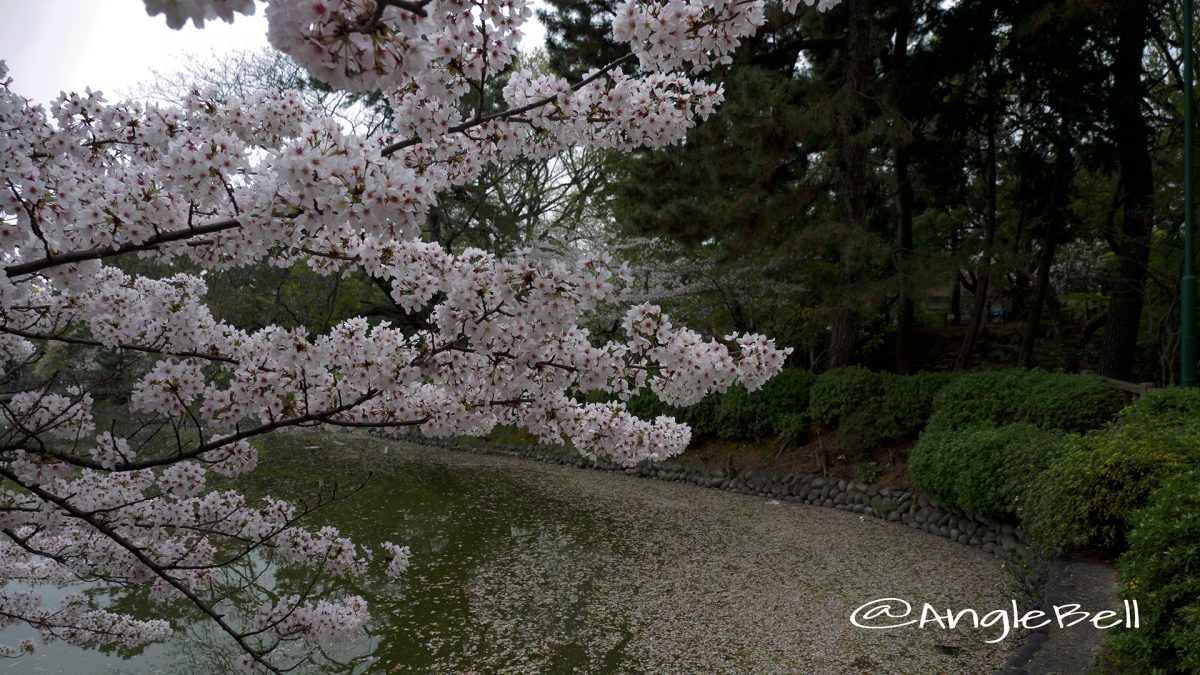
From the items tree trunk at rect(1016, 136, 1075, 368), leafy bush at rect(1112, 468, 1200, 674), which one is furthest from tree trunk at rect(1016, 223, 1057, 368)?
leafy bush at rect(1112, 468, 1200, 674)

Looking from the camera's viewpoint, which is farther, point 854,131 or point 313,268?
point 854,131

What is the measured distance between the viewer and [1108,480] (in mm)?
3740

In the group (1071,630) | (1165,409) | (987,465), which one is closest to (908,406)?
(987,465)

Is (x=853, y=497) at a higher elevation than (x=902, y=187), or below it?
below

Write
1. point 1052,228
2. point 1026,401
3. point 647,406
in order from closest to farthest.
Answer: point 1026,401
point 1052,228
point 647,406

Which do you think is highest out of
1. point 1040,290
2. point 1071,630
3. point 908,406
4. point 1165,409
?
point 1040,290

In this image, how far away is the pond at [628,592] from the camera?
3.74 meters

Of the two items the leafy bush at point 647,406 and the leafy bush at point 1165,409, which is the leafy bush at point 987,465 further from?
the leafy bush at point 647,406

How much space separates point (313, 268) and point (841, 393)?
7.31 metres

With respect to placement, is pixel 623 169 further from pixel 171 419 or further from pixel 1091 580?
pixel 171 419

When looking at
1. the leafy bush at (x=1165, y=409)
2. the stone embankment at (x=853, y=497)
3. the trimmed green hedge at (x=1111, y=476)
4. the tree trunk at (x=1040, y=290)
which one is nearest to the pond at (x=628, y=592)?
the stone embankment at (x=853, y=497)

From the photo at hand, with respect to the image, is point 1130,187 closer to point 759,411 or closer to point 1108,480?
point 759,411

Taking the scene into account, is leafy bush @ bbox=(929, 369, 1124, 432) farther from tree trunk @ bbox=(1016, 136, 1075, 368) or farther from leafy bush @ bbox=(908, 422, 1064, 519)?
tree trunk @ bbox=(1016, 136, 1075, 368)

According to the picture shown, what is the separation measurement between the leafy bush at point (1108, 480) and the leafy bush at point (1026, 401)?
1485 mm
